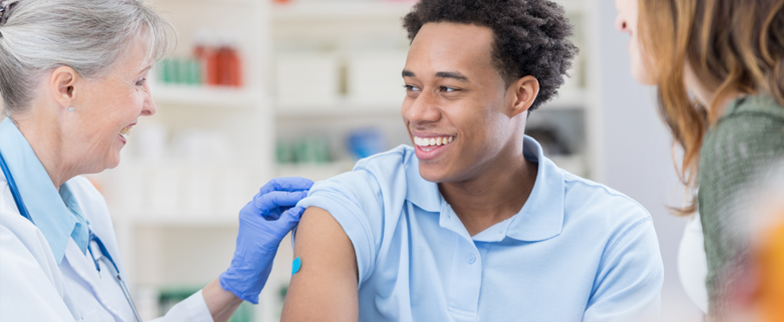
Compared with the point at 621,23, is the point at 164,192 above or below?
below

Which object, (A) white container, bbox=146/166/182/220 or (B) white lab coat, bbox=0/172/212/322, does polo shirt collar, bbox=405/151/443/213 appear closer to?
(B) white lab coat, bbox=0/172/212/322

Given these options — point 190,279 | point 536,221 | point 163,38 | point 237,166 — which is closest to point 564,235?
point 536,221

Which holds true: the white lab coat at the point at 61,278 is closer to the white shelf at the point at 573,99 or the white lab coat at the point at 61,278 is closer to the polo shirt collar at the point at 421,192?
the polo shirt collar at the point at 421,192

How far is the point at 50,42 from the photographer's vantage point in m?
1.11

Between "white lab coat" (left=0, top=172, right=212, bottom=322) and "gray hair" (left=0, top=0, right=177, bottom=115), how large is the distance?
170 millimetres

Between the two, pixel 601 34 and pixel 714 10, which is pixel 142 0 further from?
pixel 601 34

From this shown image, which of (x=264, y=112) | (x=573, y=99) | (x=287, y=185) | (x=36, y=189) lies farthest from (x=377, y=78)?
(x=36, y=189)

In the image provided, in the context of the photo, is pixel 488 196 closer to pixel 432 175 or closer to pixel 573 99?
pixel 432 175

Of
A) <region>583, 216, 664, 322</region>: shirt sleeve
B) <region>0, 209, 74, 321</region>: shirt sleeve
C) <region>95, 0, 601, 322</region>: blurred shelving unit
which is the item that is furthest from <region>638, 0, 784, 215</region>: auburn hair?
<region>95, 0, 601, 322</region>: blurred shelving unit

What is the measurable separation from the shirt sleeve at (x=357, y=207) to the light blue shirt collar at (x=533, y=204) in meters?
0.09

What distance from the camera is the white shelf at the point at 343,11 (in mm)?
2955

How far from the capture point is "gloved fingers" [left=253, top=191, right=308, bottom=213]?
1.31 metres

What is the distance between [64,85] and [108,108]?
3.3 inches

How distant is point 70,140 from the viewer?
1.16 meters
